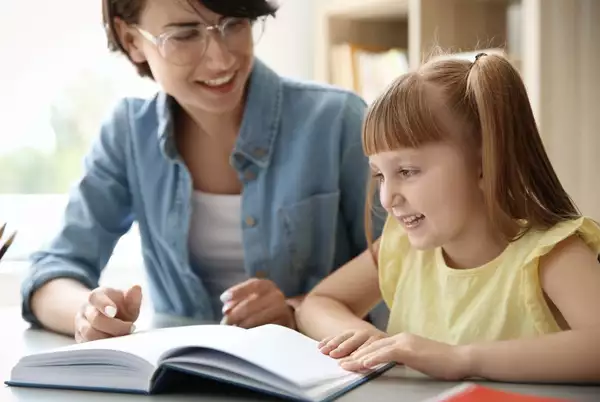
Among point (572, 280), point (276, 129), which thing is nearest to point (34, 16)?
point (276, 129)

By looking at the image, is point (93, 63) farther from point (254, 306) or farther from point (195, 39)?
point (254, 306)

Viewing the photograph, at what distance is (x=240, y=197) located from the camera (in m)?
1.58

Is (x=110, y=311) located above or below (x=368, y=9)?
below

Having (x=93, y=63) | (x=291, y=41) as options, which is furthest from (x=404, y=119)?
(x=291, y=41)

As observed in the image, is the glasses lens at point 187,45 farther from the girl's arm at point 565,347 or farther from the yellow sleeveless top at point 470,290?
the girl's arm at point 565,347

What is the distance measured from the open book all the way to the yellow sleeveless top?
183 millimetres

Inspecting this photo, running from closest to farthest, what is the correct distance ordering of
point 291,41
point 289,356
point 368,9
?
point 289,356 < point 368,9 < point 291,41

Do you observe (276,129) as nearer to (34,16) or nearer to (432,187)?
(432,187)

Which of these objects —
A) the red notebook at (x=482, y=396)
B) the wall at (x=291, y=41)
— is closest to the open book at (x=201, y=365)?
the red notebook at (x=482, y=396)

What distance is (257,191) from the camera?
1564 mm

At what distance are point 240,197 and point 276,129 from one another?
14 cm

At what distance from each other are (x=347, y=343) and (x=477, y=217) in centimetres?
24

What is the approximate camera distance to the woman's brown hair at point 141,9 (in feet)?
4.81

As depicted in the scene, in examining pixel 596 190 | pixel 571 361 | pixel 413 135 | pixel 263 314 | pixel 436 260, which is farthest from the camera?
pixel 596 190
